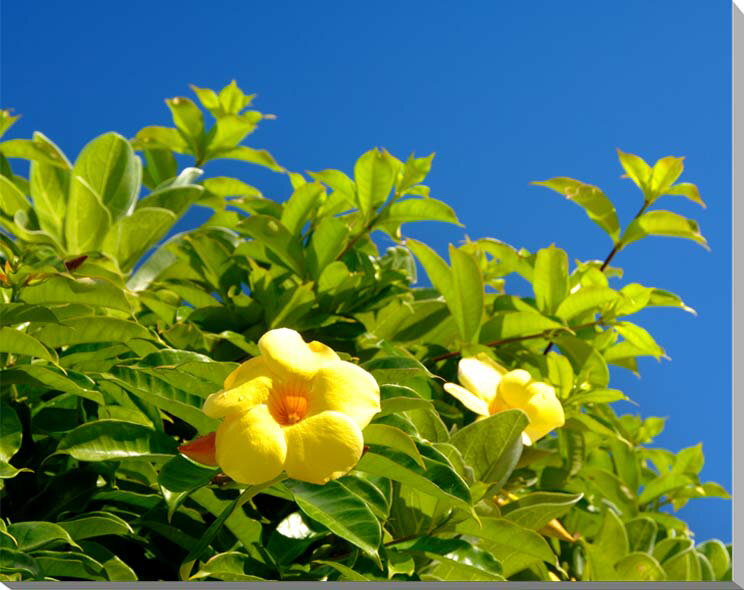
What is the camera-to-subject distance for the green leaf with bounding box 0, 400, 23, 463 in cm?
81

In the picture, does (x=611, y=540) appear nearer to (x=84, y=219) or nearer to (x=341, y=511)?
(x=341, y=511)

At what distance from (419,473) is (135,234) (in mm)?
837

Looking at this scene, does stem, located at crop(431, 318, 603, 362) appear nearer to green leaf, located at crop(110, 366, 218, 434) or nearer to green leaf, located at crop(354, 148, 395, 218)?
green leaf, located at crop(354, 148, 395, 218)

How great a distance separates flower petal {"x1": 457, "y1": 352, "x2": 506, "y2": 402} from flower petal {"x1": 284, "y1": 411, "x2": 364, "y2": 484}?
469mm

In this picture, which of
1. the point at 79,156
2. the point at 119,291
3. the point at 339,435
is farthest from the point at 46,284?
the point at 79,156

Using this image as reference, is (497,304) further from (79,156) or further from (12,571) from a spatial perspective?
(12,571)

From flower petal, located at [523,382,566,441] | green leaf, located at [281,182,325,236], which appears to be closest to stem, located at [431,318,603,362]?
flower petal, located at [523,382,566,441]

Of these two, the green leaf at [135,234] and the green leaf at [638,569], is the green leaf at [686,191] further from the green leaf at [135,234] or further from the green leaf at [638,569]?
the green leaf at [135,234]

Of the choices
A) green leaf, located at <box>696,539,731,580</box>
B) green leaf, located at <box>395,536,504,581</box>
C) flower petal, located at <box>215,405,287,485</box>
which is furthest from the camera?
green leaf, located at <box>696,539,731,580</box>

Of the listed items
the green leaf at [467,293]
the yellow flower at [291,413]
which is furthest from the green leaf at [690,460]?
the yellow flower at [291,413]

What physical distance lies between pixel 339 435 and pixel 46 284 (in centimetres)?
47

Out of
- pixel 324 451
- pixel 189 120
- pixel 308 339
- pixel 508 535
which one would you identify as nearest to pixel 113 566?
pixel 324 451

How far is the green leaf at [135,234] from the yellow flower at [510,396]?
611mm

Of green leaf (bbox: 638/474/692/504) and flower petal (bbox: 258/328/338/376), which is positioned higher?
green leaf (bbox: 638/474/692/504)
